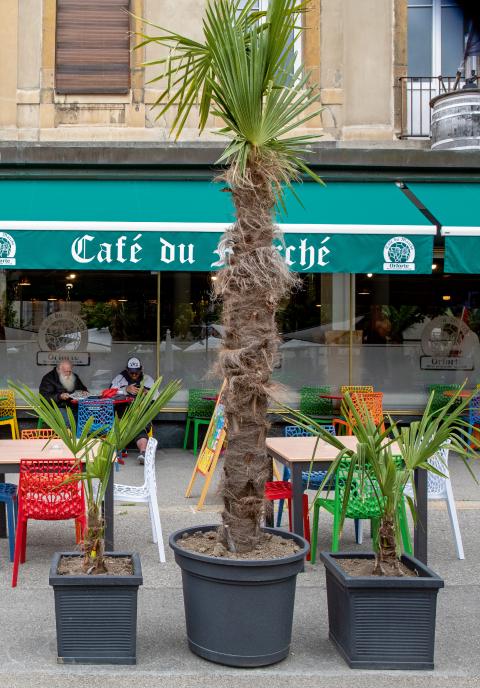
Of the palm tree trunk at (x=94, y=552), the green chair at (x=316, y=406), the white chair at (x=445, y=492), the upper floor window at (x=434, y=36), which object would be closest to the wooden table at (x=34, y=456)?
the palm tree trunk at (x=94, y=552)

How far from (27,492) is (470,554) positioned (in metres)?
3.62

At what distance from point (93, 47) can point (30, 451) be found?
7.45m

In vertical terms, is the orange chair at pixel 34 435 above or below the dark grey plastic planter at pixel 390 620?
above

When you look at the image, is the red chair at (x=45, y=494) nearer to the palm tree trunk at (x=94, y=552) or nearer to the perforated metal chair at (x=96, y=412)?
the palm tree trunk at (x=94, y=552)

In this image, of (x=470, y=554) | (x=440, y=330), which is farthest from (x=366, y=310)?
(x=470, y=554)

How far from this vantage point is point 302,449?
6586mm

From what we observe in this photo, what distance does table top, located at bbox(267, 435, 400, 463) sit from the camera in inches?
243

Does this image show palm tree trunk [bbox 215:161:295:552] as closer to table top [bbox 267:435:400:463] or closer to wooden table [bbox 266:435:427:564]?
wooden table [bbox 266:435:427:564]

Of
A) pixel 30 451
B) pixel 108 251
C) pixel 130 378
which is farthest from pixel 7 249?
pixel 30 451

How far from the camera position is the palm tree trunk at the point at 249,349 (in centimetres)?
443

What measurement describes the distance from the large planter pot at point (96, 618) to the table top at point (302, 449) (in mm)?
2172

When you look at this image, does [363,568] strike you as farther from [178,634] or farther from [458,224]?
[458,224]

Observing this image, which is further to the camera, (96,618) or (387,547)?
(387,547)

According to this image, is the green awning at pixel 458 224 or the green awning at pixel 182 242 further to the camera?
the green awning at pixel 458 224
